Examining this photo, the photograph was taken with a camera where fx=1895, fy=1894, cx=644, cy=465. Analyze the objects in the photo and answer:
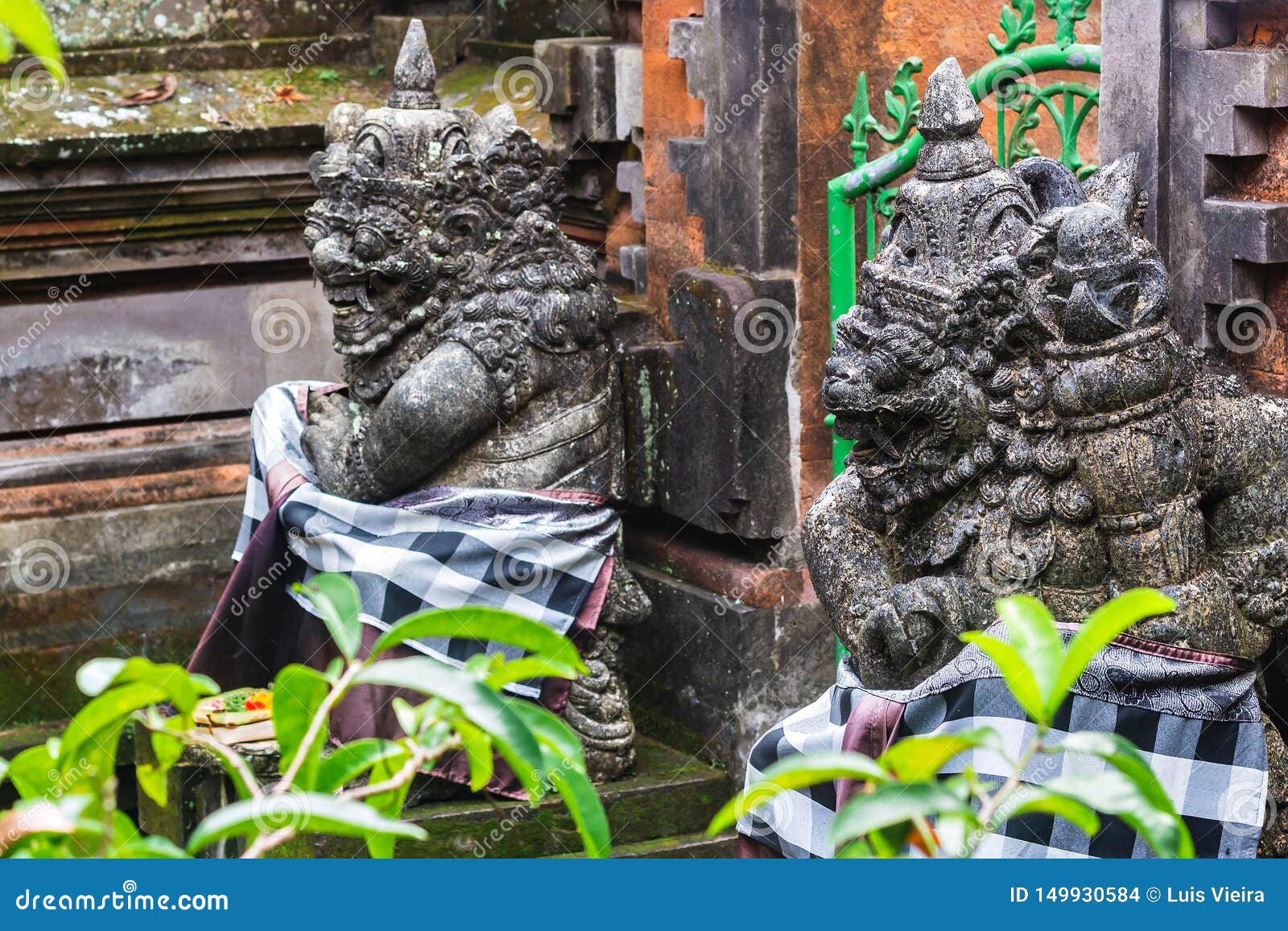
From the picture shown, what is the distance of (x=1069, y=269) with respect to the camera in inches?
120

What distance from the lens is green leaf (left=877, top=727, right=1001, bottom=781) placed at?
141 cm

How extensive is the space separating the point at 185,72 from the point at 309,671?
6169mm

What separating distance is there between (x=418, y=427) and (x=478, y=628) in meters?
3.90

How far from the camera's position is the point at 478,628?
4.78 ft

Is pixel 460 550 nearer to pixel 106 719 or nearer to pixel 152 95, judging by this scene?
pixel 152 95

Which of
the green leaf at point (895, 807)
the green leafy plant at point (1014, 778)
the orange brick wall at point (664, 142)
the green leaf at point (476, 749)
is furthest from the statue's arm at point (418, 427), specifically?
the green leaf at point (895, 807)

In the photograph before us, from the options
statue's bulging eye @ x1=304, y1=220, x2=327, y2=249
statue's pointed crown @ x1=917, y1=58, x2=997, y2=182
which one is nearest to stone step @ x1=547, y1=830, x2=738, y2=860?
statue's bulging eye @ x1=304, y1=220, x2=327, y2=249

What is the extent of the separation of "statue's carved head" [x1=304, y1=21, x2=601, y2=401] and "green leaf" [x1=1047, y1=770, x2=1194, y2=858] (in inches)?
162

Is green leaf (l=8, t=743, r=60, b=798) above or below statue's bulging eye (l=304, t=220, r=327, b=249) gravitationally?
below

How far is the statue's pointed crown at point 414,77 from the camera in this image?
559cm

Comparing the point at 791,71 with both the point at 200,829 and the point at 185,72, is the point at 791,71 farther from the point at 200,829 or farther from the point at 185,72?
the point at 200,829

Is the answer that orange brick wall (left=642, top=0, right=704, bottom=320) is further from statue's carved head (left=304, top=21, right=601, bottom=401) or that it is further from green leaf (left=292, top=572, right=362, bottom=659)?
green leaf (left=292, top=572, right=362, bottom=659)

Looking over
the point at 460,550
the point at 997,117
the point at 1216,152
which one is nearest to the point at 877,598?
the point at 1216,152

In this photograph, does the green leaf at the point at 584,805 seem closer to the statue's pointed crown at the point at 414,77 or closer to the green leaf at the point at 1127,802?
the green leaf at the point at 1127,802
